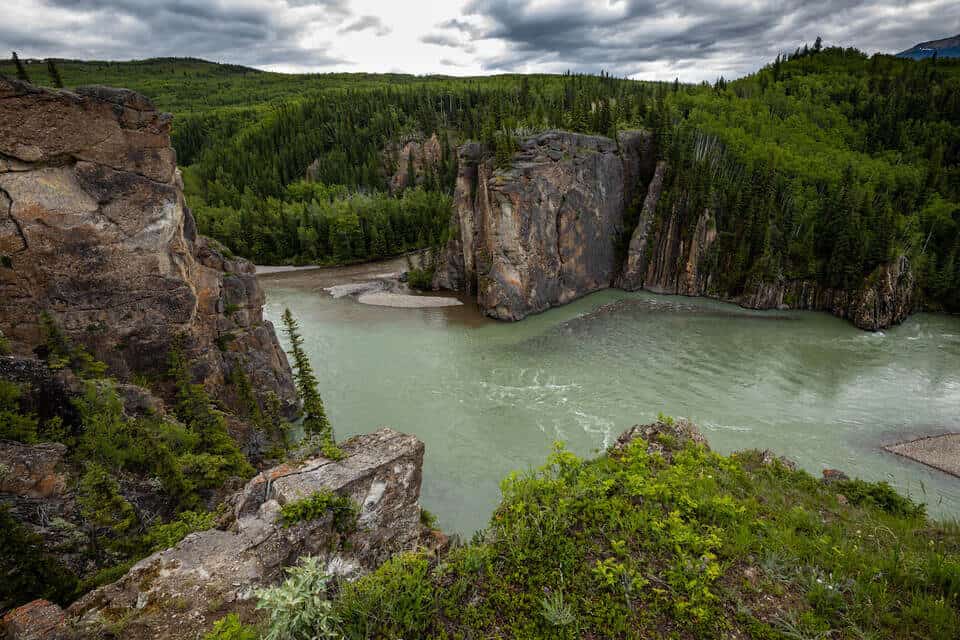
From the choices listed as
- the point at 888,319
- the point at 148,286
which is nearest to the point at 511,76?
the point at 888,319

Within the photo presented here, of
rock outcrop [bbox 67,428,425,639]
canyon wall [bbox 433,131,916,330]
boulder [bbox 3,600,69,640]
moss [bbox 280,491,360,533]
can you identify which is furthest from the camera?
canyon wall [bbox 433,131,916,330]

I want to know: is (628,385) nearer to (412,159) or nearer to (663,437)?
(663,437)

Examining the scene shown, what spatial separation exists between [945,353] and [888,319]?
17.6 ft

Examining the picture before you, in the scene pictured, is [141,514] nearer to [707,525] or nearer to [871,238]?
[707,525]

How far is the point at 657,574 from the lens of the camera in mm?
6730

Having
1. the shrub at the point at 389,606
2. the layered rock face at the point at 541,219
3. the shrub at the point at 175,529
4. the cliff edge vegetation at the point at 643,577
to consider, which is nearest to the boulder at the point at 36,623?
the shrub at the point at 175,529

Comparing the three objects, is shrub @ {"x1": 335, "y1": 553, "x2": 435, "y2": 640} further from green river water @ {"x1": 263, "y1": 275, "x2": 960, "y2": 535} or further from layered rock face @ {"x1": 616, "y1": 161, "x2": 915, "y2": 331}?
layered rock face @ {"x1": 616, "y1": 161, "x2": 915, "y2": 331}

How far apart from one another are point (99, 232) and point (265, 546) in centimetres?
1331

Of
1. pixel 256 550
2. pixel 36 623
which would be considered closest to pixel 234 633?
pixel 256 550

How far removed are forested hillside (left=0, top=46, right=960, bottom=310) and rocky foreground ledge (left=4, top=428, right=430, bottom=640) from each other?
34909 millimetres

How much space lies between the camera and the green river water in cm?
2075

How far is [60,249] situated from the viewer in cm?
1459

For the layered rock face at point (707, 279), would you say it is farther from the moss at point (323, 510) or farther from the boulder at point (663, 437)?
the moss at point (323, 510)

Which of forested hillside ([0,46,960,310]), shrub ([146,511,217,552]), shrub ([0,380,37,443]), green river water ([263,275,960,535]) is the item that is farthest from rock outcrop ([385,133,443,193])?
shrub ([146,511,217,552])
